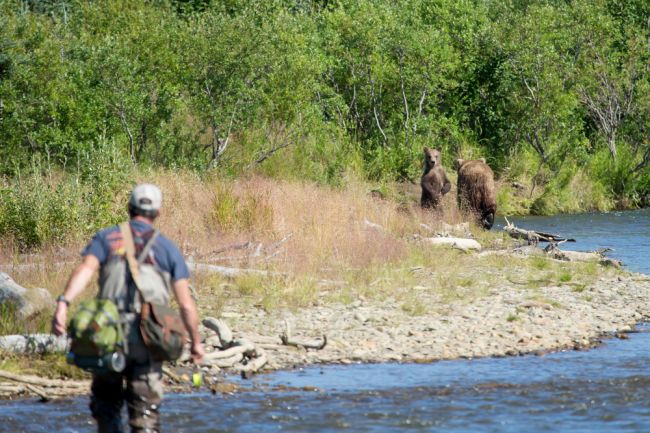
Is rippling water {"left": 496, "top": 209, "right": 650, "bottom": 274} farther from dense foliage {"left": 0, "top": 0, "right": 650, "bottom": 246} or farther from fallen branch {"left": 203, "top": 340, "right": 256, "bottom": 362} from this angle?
fallen branch {"left": 203, "top": 340, "right": 256, "bottom": 362}

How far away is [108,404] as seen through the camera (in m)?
7.24

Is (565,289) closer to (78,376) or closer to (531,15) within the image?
(78,376)

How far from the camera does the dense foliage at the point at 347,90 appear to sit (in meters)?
24.2

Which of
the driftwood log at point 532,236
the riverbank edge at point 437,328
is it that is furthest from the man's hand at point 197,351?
the driftwood log at point 532,236

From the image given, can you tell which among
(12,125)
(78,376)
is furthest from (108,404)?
(12,125)

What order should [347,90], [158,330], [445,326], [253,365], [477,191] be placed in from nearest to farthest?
[158,330] → [253,365] → [445,326] → [477,191] → [347,90]

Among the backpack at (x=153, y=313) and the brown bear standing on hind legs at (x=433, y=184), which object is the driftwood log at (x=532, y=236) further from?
the backpack at (x=153, y=313)

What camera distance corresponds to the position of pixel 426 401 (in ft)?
31.3

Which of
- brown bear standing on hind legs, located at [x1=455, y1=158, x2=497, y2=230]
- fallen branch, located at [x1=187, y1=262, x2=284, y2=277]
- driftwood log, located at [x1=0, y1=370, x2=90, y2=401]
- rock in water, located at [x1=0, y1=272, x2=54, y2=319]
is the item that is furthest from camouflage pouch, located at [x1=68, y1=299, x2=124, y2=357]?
brown bear standing on hind legs, located at [x1=455, y1=158, x2=497, y2=230]

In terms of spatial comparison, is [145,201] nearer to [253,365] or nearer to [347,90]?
[253,365]

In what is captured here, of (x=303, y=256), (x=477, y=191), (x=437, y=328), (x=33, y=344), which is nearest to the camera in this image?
(x=33, y=344)

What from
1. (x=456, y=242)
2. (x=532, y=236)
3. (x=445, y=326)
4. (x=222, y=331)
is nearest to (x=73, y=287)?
(x=222, y=331)

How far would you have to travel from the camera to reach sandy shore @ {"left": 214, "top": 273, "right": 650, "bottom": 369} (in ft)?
37.4

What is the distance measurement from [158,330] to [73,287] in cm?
57
